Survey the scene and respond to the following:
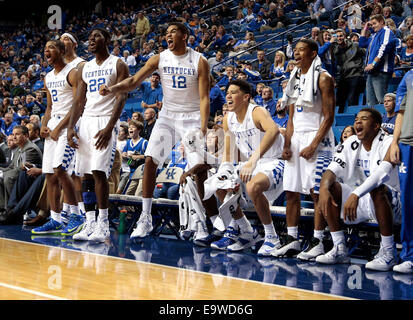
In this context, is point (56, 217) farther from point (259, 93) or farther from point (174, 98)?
point (259, 93)

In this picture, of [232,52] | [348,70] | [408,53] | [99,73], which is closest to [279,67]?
[348,70]

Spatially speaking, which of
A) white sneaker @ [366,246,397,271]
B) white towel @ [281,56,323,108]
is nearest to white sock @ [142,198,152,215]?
white towel @ [281,56,323,108]

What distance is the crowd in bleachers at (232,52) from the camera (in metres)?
8.94

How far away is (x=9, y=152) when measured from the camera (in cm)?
996

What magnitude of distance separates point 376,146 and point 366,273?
3.84 feet

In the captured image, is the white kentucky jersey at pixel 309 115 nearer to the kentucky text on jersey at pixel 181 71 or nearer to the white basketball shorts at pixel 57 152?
the kentucky text on jersey at pixel 181 71

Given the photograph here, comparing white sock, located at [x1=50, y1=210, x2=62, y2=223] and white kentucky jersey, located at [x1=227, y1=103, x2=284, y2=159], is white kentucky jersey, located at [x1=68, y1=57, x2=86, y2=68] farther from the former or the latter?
white kentucky jersey, located at [x1=227, y1=103, x2=284, y2=159]

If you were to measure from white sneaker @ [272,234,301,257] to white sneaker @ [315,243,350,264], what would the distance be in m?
0.37

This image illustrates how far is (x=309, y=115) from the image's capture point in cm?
575

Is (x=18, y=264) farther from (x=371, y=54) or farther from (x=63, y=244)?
(x=371, y=54)

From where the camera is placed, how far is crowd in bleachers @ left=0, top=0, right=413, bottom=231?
8.94m

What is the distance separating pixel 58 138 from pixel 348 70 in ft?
16.0

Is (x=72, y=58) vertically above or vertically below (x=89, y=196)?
above
